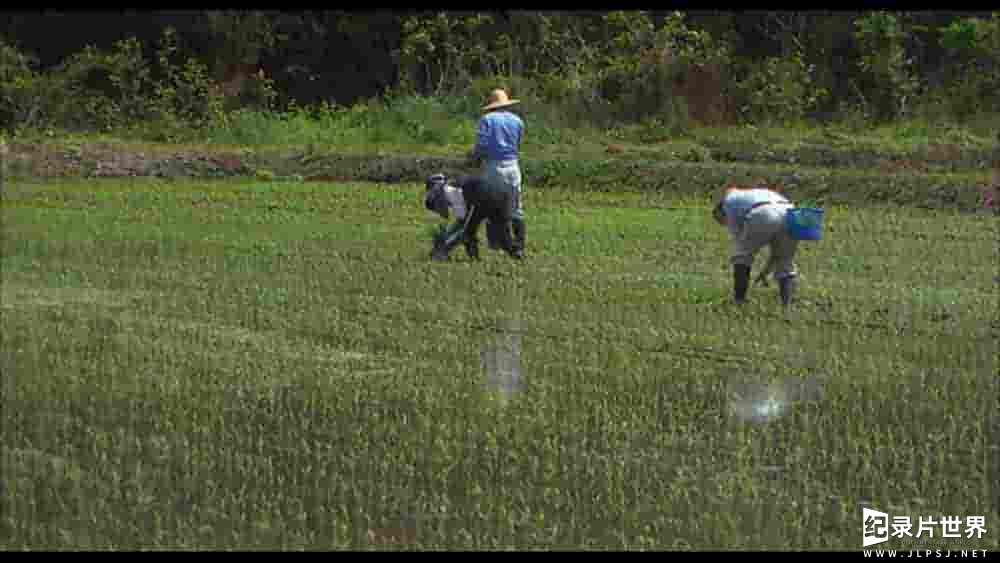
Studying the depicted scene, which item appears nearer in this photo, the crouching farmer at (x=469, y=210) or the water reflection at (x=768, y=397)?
the water reflection at (x=768, y=397)

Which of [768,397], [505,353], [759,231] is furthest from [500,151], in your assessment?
[768,397]

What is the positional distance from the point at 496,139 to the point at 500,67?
472 inches

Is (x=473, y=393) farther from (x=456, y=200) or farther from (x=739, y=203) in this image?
(x=456, y=200)

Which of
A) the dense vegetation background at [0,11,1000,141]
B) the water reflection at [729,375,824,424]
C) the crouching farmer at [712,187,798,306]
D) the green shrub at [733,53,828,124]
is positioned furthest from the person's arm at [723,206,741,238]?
the green shrub at [733,53,828,124]

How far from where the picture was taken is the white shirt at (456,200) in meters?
12.4

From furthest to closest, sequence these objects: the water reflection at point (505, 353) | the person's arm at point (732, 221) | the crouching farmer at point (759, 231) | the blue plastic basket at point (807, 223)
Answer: the person's arm at point (732, 221) < the crouching farmer at point (759, 231) < the blue plastic basket at point (807, 223) < the water reflection at point (505, 353)

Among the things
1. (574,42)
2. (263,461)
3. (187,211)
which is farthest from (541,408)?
(574,42)

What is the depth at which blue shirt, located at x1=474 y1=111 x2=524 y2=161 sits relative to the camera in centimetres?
1230

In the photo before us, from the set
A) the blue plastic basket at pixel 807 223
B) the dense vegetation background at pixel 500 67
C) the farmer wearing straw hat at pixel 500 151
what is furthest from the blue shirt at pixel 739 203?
the dense vegetation background at pixel 500 67

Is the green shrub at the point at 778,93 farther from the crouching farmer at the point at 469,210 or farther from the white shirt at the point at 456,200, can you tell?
the white shirt at the point at 456,200

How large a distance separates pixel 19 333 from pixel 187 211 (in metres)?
6.68

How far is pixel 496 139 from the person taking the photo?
40.4ft

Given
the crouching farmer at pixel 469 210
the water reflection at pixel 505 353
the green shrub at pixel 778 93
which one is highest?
the water reflection at pixel 505 353
